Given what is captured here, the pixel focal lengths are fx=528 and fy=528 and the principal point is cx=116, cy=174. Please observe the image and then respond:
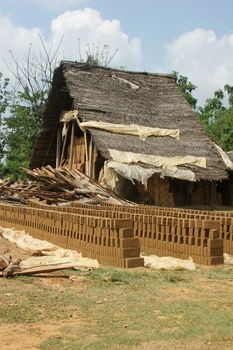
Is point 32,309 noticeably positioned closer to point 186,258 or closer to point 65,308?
point 65,308

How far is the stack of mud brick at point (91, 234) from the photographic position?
7492 mm

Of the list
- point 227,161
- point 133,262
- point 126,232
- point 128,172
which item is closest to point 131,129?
point 128,172

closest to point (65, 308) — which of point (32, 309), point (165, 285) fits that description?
point (32, 309)

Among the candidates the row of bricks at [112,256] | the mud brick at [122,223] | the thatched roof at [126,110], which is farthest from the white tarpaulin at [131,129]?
the mud brick at [122,223]

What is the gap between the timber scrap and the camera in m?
16.9

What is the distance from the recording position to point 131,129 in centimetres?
2081

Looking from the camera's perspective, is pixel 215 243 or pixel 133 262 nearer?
pixel 133 262

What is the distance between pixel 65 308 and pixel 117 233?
2568mm

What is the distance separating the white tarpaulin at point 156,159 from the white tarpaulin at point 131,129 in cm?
140

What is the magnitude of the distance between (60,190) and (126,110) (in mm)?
5847

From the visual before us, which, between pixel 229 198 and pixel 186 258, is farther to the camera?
pixel 229 198

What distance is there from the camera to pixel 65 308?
17.0 ft

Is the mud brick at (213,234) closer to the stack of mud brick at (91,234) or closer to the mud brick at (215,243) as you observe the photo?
the mud brick at (215,243)

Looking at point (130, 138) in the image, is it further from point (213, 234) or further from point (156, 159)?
point (213, 234)
